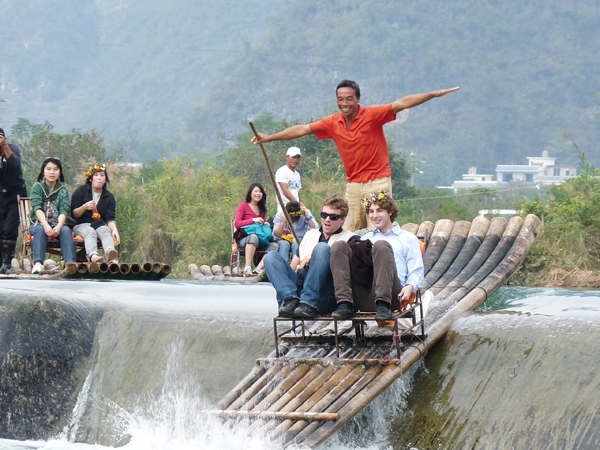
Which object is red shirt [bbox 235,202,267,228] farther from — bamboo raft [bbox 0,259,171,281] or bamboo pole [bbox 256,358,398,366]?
bamboo pole [bbox 256,358,398,366]

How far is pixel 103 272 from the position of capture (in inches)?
327

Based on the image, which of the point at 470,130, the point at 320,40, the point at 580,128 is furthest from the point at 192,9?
the point at 580,128

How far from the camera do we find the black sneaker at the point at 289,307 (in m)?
5.19

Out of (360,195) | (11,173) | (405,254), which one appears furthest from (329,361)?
(11,173)

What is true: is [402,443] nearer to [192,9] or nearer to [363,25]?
[363,25]

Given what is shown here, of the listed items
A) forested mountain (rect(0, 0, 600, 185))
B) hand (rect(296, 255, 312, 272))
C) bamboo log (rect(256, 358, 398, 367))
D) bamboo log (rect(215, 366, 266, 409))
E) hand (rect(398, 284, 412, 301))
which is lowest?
bamboo log (rect(215, 366, 266, 409))

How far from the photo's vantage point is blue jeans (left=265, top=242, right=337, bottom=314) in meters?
5.22

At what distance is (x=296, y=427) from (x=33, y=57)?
12199 cm

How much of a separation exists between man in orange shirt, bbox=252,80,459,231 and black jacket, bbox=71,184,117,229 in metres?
2.88

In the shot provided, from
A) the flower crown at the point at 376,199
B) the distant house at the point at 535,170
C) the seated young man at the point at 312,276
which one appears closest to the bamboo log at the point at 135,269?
the seated young man at the point at 312,276

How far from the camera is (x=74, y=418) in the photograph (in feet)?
20.1

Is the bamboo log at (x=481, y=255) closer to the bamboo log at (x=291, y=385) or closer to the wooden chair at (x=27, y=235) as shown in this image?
the bamboo log at (x=291, y=385)

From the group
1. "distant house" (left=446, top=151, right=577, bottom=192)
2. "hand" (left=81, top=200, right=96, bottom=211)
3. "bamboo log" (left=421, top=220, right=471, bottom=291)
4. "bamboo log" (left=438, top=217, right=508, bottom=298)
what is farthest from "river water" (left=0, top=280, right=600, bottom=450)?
"distant house" (left=446, top=151, right=577, bottom=192)

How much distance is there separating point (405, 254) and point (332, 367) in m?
0.87
